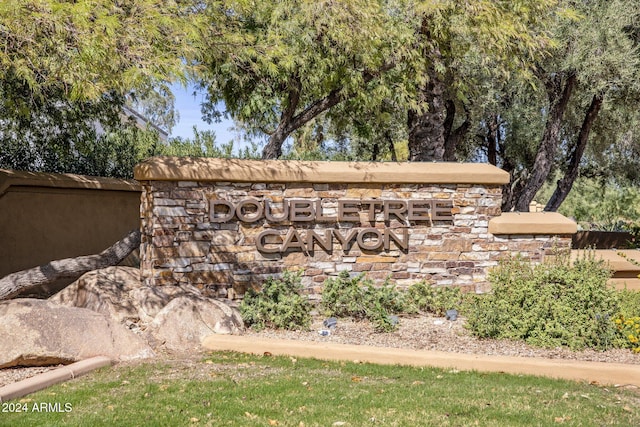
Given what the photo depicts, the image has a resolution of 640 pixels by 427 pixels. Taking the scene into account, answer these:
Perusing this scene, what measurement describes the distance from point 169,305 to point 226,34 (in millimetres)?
4898

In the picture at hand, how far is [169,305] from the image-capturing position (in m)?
8.62

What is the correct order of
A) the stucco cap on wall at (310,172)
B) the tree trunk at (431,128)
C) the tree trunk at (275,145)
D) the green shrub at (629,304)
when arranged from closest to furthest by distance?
the green shrub at (629,304)
the stucco cap on wall at (310,172)
the tree trunk at (275,145)
the tree trunk at (431,128)

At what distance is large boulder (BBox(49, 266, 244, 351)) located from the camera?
27.2 ft

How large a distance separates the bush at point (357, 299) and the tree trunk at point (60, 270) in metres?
3.53

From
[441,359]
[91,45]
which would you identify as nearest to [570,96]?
[441,359]

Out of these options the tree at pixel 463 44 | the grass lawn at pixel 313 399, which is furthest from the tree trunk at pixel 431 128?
the grass lawn at pixel 313 399

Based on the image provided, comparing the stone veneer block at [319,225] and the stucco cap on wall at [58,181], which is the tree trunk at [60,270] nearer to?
the stone veneer block at [319,225]

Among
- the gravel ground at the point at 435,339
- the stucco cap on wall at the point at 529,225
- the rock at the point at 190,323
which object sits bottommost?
the gravel ground at the point at 435,339

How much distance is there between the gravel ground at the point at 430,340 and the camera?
25.6 ft

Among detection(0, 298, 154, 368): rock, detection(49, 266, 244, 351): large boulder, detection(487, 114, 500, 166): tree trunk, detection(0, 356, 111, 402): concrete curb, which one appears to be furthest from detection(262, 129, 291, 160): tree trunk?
detection(487, 114, 500, 166): tree trunk

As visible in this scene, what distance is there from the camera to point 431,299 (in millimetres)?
10422

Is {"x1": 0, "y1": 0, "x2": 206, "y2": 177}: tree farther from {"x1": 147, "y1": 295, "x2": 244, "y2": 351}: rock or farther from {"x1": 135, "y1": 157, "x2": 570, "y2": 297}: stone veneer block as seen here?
{"x1": 147, "y1": 295, "x2": 244, "y2": 351}: rock

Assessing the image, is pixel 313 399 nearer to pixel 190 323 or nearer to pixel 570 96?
pixel 190 323

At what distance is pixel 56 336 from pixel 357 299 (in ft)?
14.8
